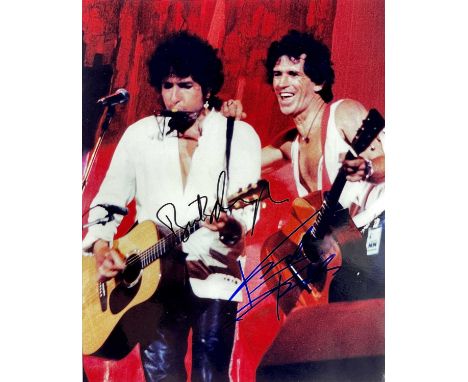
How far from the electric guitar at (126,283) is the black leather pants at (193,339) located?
0.14m

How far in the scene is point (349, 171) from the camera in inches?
77.0

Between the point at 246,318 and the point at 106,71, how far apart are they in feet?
3.71

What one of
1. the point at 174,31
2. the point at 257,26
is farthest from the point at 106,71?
the point at 257,26

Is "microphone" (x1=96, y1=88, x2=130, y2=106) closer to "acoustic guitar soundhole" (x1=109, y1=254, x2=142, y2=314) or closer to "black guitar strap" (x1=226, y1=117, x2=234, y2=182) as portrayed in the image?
"black guitar strap" (x1=226, y1=117, x2=234, y2=182)

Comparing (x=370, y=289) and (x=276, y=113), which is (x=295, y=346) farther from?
(x=276, y=113)

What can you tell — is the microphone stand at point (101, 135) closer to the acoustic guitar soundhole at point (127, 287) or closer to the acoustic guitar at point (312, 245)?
the acoustic guitar soundhole at point (127, 287)

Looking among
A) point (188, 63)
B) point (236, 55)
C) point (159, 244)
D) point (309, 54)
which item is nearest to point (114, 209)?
point (159, 244)

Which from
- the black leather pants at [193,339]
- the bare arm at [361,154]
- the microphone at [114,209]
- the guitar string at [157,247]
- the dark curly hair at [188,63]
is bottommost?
the black leather pants at [193,339]

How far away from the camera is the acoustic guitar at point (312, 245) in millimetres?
1946

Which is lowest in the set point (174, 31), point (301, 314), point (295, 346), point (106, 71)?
point (295, 346)
